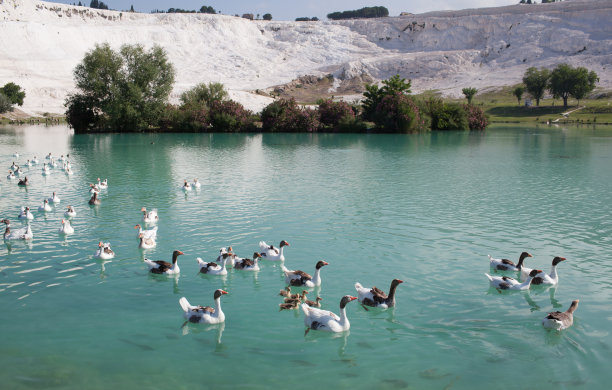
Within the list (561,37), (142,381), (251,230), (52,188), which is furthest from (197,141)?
(561,37)

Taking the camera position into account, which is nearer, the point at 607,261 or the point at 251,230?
the point at 607,261

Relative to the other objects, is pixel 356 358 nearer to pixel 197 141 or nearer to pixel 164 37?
pixel 197 141

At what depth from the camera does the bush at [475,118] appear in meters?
95.5

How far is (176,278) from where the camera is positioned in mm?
15562

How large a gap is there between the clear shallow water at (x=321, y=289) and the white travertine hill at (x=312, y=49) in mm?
124445

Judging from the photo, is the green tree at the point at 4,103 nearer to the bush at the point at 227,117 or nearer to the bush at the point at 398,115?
the bush at the point at 227,117

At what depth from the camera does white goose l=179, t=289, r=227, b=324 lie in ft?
40.1

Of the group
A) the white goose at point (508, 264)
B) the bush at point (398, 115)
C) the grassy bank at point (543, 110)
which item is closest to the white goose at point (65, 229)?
the white goose at point (508, 264)

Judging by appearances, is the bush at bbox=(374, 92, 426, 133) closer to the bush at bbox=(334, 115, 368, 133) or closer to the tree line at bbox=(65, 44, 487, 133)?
the tree line at bbox=(65, 44, 487, 133)

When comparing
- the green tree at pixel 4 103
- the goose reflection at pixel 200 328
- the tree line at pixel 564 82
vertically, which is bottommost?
the goose reflection at pixel 200 328

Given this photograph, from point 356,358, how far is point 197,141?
62594 millimetres

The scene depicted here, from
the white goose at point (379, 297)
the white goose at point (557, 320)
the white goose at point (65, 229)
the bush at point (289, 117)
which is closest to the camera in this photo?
the white goose at point (557, 320)

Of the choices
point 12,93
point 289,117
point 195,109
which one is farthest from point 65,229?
point 12,93

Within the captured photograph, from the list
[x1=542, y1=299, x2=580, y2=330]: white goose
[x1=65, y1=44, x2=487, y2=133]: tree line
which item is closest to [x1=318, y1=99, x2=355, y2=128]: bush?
[x1=65, y1=44, x2=487, y2=133]: tree line
